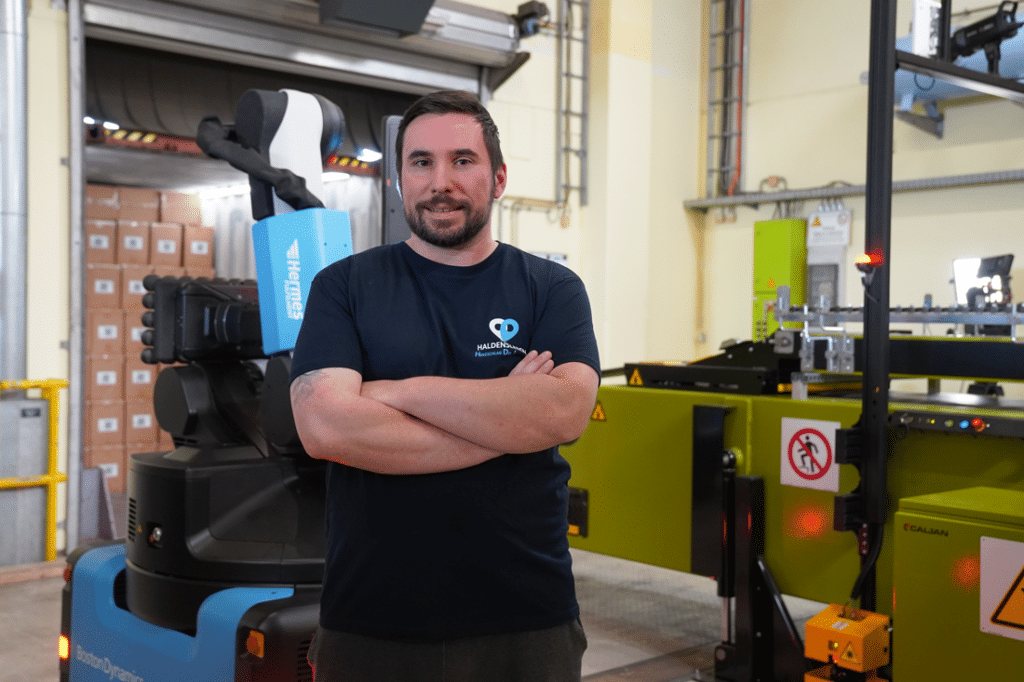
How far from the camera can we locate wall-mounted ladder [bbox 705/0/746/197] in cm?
1044

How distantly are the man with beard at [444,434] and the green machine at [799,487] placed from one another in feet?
5.02

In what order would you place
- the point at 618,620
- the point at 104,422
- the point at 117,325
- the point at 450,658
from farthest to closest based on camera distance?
the point at 117,325
the point at 104,422
the point at 618,620
the point at 450,658

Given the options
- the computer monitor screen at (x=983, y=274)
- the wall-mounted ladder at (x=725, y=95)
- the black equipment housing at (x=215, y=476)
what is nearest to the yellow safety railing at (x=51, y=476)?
the black equipment housing at (x=215, y=476)

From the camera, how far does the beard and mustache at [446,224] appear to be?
179 cm

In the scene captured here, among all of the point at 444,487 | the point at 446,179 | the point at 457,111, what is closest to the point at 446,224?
the point at 446,179

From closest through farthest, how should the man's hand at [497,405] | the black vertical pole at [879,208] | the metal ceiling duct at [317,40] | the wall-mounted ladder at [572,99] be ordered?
the man's hand at [497,405] → the black vertical pole at [879,208] → the metal ceiling duct at [317,40] → the wall-mounted ladder at [572,99]

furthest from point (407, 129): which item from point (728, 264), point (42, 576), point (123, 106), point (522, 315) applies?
point (728, 264)

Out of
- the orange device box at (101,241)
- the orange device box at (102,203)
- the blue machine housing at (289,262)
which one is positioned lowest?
→ the blue machine housing at (289,262)

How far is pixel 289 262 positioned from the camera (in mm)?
2719

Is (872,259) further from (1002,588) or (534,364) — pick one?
(534,364)

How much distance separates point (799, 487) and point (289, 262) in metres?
2.18

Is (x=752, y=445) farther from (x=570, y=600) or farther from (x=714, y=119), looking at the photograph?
(x=714, y=119)

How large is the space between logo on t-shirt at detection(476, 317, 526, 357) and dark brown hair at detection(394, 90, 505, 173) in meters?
0.30

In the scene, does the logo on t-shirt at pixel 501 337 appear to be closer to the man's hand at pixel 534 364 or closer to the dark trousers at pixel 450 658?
the man's hand at pixel 534 364
